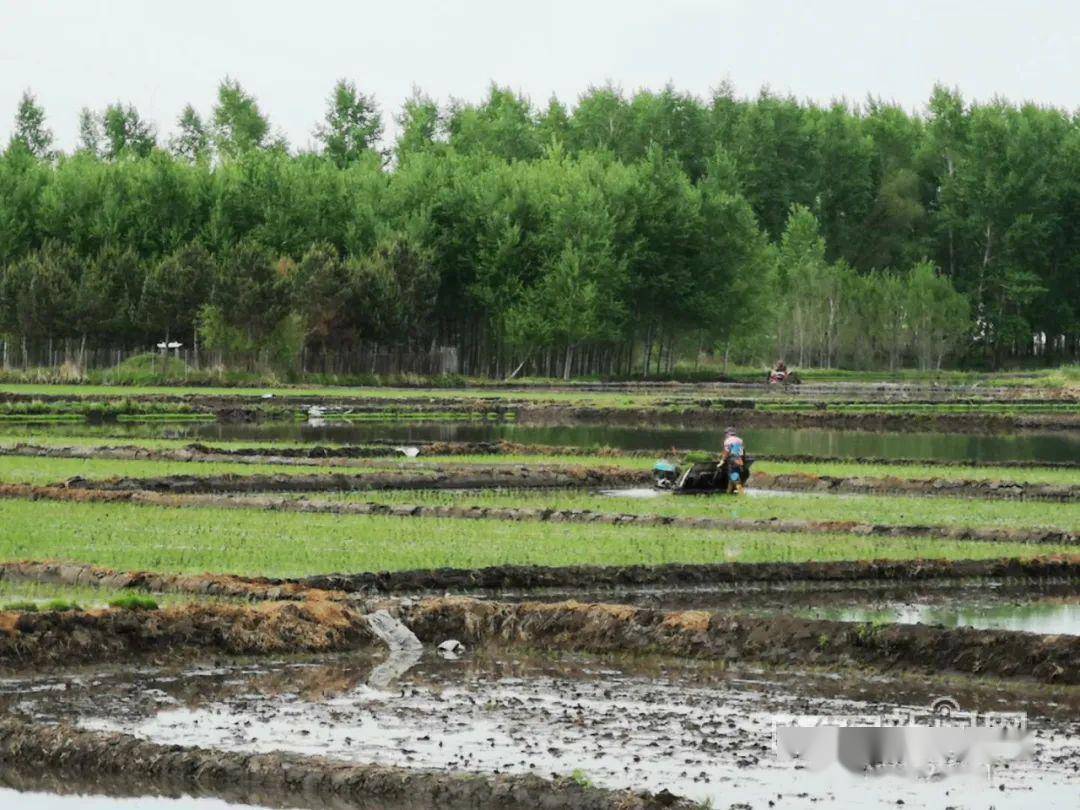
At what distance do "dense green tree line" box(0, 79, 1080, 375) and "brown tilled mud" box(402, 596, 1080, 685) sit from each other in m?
63.3

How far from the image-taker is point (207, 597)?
17.3 meters

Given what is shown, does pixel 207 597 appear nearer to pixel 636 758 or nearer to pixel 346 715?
pixel 346 715

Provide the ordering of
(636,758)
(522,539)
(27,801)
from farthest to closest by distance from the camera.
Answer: (522,539)
(636,758)
(27,801)

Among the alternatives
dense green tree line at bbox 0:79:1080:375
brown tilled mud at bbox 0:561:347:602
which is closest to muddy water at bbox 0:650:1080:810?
brown tilled mud at bbox 0:561:347:602

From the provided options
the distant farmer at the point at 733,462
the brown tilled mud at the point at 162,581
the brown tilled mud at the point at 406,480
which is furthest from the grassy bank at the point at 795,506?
the brown tilled mud at the point at 162,581

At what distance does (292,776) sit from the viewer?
1091cm

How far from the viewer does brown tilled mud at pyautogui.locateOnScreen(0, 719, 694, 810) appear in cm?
1037

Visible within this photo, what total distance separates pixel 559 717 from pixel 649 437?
34804 millimetres

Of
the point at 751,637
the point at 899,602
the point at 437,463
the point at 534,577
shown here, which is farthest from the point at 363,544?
the point at 437,463

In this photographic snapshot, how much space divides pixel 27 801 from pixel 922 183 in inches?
5000

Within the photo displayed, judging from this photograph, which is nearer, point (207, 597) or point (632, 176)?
point (207, 597)

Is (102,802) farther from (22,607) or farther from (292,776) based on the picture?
(22,607)

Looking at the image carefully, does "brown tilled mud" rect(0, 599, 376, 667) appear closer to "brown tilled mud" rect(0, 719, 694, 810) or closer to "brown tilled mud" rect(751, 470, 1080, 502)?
"brown tilled mud" rect(0, 719, 694, 810)

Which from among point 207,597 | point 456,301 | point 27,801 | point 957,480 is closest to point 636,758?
point 27,801
